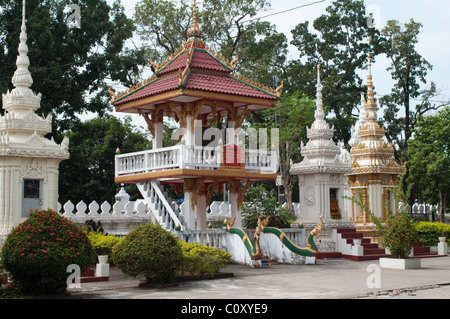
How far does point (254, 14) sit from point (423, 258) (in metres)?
20.0

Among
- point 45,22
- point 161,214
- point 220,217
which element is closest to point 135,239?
point 161,214

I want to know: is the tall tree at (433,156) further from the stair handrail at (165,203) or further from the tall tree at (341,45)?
the stair handrail at (165,203)

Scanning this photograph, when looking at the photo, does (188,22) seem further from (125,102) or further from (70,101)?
(125,102)

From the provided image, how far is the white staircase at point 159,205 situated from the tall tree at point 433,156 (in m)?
19.8

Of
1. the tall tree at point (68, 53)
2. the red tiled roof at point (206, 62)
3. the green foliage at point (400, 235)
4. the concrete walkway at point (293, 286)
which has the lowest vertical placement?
the concrete walkway at point (293, 286)

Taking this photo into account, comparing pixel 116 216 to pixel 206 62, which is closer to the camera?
pixel 206 62

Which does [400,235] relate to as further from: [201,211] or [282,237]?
[201,211]

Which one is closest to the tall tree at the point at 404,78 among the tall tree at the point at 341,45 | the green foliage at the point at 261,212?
the tall tree at the point at 341,45

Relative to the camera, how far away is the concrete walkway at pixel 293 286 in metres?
12.5

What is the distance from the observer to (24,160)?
18.9 m

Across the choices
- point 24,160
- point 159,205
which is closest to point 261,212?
point 159,205

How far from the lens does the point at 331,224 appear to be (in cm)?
2366

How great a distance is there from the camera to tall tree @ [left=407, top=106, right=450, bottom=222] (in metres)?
34.5

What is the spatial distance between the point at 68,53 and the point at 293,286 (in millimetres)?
A: 21948
